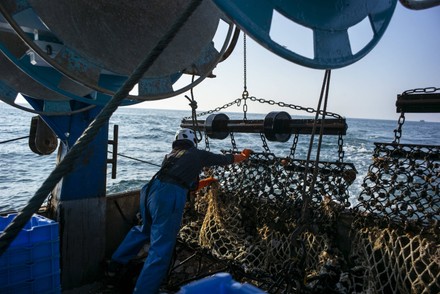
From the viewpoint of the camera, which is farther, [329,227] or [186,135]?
[186,135]

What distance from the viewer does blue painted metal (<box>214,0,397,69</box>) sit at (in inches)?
47.1

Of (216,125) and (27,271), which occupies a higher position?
(216,125)

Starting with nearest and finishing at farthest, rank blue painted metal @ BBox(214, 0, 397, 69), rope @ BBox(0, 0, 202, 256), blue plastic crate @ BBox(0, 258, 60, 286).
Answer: rope @ BBox(0, 0, 202, 256) < blue painted metal @ BBox(214, 0, 397, 69) < blue plastic crate @ BBox(0, 258, 60, 286)

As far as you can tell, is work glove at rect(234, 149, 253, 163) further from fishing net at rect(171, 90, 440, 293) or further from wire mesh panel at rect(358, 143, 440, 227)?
wire mesh panel at rect(358, 143, 440, 227)

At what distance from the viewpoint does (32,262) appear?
270 cm

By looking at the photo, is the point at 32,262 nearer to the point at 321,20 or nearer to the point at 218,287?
the point at 218,287

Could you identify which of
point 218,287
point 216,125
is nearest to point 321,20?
point 218,287

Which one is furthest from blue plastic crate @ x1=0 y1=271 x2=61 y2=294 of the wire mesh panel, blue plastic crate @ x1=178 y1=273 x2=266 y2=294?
the wire mesh panel

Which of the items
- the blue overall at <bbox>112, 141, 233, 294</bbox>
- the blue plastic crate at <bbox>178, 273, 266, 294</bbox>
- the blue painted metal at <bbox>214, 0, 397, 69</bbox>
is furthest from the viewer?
the blue overall at <bbox>112, 141, 233, 294</bbox>

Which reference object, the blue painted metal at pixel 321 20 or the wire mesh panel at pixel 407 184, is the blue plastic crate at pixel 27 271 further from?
the wire mesh panel at pixel 407 184

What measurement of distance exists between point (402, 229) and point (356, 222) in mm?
465

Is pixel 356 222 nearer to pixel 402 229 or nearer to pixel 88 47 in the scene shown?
pixel 402 229

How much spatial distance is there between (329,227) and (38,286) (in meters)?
3.06

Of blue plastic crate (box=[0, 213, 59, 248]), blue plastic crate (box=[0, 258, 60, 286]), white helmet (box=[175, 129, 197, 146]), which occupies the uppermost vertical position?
white helmet (box=[175, 129, 197, 146])
